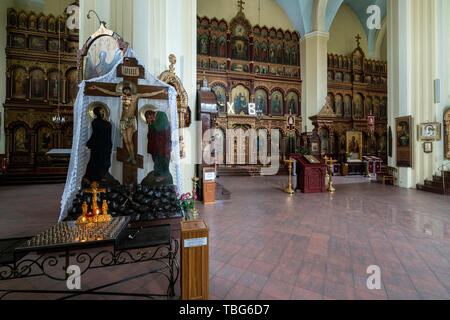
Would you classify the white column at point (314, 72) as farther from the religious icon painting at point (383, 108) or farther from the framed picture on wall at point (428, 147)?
the framed picture on wall at point (428, 147)

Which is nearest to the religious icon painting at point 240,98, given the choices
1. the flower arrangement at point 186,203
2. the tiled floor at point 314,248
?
the tiled floor at point 314,248

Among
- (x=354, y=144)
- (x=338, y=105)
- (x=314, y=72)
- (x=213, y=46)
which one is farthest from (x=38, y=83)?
(x=354, y=144)

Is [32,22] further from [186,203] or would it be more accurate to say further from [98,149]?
[186,203]

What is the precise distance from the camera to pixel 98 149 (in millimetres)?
4039

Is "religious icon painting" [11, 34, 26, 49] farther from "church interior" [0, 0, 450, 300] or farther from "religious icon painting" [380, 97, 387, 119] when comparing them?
"religious icon painting" [380, 97, 387, 119]

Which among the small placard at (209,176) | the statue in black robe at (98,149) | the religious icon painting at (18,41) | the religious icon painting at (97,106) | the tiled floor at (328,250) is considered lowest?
the tiled floor at (328,250)

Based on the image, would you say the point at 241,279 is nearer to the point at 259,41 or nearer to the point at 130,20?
the point at 130,20

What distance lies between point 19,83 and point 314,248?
16.4 meters

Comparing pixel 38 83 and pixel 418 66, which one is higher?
pixel 38 83

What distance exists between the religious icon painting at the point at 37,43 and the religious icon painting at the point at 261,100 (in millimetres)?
13250

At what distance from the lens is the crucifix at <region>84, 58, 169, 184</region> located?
398 cm

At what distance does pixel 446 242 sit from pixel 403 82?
797 cm

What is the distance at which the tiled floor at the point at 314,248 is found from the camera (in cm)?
225
